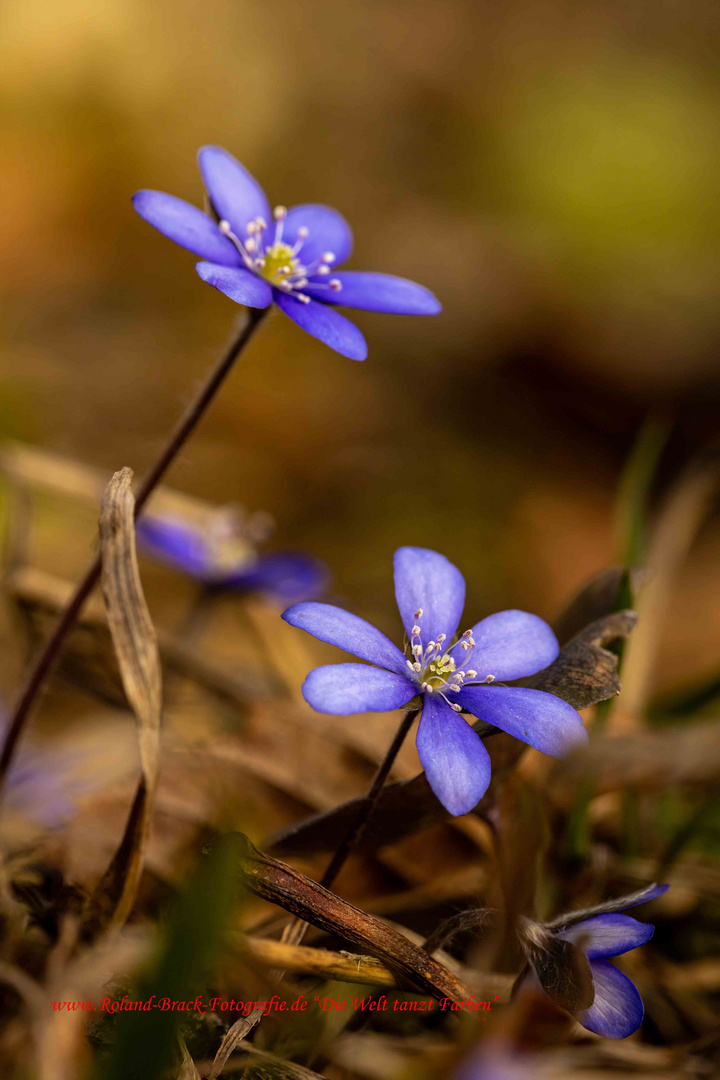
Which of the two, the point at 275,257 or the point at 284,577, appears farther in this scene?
the point at 284,577

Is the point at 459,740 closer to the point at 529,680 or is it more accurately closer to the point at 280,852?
the point at 529,680

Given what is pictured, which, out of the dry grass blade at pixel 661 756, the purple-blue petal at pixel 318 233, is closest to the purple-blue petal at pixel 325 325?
the purple-blue petal at pixel 318 233

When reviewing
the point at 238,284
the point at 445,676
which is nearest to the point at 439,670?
the point at 445,676

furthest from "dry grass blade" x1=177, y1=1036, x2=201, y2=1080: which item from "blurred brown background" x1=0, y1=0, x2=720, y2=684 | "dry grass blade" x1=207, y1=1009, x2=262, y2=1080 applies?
"blurred brown background" x1=0, y1=0, x2=720, y2=684

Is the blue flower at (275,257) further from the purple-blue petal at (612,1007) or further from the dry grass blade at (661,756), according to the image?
the purple-blue petal at (612,1007)

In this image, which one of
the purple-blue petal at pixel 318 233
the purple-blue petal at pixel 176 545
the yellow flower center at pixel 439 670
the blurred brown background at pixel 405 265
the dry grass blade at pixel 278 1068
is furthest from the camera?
the blurred brown background at pixel 405 265

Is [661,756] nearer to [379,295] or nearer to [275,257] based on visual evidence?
[379,295]
